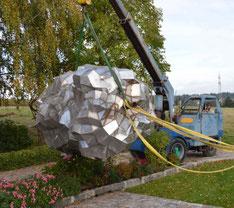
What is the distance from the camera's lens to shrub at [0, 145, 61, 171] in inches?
423

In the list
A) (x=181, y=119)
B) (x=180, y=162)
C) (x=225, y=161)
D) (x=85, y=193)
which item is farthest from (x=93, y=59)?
(x=85, y=193)

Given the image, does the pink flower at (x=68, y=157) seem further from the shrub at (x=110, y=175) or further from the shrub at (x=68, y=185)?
the shrub at (x=110, y=175)

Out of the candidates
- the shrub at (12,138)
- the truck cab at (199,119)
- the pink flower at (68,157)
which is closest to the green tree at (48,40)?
the shrub at (12,138)

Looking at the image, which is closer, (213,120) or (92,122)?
(92,122)

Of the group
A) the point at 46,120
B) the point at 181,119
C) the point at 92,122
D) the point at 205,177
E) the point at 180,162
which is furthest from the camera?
the point at 181,119

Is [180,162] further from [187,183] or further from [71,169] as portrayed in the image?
[71,169]

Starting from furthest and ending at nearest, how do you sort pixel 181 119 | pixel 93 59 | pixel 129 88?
pixel 93 59
pixel 181 119
pixel 129 88

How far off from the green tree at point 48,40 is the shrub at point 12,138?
2.07 m

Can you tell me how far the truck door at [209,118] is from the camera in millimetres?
→ 10984

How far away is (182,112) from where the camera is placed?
11305 mm

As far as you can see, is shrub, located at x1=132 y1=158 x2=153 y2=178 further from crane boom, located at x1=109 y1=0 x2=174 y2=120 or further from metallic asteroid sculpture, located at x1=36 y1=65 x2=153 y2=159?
metallic asteroid sculpture, located at x1=36 y1=65 x2=153 y2=159

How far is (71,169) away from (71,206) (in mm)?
1308

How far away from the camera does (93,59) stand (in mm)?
14312

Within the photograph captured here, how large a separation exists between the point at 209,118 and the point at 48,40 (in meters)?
7.43
